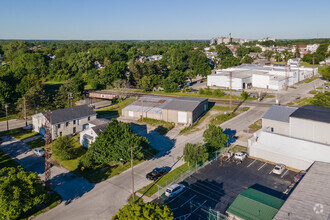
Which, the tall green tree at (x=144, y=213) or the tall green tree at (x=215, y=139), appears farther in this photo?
the tall green tree at (x=215, y=139)

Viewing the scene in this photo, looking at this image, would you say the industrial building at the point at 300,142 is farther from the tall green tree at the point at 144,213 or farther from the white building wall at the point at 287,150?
the tall green tree at the point at 144,213

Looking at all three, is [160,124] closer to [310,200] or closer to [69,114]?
[69,114]

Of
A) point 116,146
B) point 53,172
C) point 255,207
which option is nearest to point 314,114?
point 255,207

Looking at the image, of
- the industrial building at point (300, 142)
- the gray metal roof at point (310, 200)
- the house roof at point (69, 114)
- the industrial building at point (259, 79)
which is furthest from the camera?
the industrial building at point (259, 79)

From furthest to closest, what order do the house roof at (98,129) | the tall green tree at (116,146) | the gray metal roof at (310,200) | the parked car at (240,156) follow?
the house roof at (98,129)
the parked car at (240,156)
the tall green tree at (116,146)
the gray metal roof at (310,200)

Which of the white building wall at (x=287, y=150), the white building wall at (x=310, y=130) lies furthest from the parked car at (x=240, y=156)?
the white building wall at (x=310, y=130)

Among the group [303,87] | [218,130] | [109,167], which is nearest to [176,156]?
[218,130]
